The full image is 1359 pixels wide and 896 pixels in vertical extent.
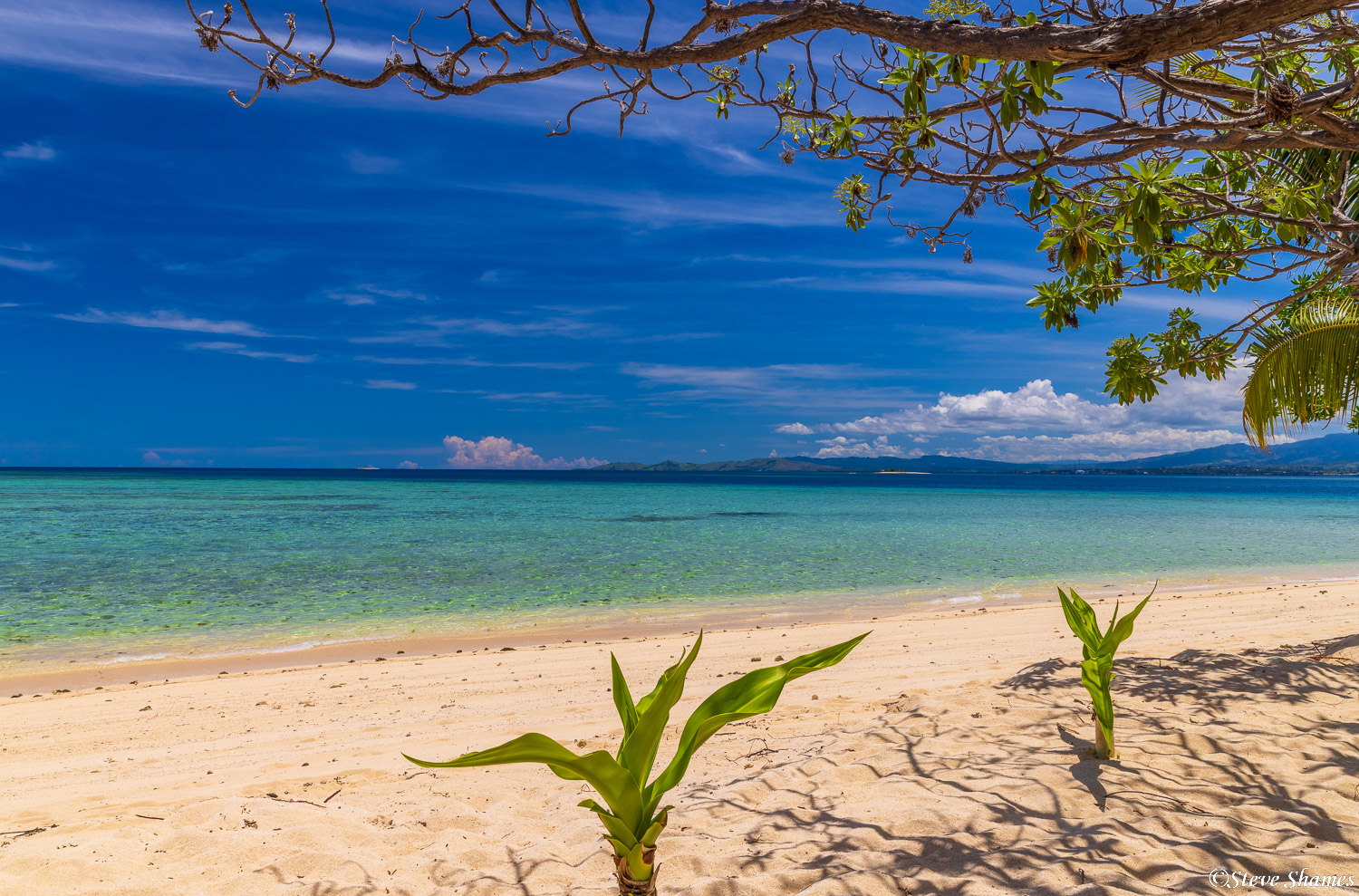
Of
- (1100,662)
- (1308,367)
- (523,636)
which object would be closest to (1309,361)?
(1308,367)

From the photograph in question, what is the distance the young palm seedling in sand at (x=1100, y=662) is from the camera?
10.5 ft

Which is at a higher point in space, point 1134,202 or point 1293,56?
point 1293,56

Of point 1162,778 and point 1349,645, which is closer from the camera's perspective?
point 1162,778

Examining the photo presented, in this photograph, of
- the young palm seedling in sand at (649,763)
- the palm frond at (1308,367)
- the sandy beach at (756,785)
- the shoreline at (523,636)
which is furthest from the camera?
the shoreline at (523,636)

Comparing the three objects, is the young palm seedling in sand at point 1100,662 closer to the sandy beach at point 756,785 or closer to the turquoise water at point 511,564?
the sandy beach at point 756,785

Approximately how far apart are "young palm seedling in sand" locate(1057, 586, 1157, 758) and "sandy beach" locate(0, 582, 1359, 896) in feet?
0.55

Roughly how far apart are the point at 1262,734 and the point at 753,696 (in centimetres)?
386

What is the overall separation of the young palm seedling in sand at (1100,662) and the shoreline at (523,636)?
20.6 feet

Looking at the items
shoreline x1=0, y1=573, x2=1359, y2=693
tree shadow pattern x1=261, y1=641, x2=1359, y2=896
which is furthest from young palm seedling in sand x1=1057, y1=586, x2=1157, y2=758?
shoreline x1=0, y1=573, x2=1359, y2=693

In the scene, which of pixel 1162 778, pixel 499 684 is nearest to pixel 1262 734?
pixel 1162 778

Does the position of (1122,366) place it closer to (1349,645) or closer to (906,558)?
(1349,645)

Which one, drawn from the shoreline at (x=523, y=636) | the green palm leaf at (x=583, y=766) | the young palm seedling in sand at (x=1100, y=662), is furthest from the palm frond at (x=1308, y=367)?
the green palm leaf at (x=583, y=766)

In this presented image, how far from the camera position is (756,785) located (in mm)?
3521

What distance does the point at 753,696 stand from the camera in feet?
5.03
